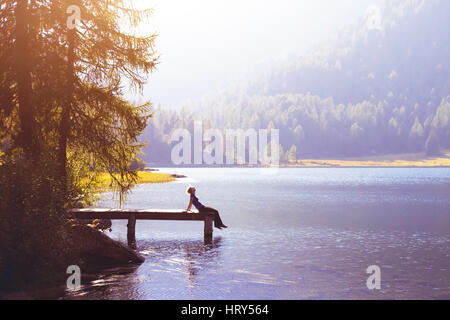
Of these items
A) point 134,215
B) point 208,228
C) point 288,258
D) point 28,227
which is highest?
point 28,227

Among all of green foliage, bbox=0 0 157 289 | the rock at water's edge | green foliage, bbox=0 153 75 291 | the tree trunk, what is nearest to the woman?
green foliage, bbox=0 0 157 289

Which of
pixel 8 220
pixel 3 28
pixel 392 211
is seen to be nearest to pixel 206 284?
pixel 8 220

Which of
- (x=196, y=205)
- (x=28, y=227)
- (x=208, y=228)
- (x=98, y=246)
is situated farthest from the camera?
(x=208, y=228)

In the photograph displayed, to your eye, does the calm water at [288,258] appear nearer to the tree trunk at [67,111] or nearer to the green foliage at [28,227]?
the green foliage at [28,227]

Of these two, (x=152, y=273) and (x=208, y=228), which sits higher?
(x=208, y=228)

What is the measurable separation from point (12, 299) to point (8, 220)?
A: 2226 mm

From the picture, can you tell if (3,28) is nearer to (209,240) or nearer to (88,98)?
(88,98)

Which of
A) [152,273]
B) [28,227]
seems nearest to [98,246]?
[152,273]

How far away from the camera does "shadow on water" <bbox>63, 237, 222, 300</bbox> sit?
15852 mm

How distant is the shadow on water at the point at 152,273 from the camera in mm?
15852

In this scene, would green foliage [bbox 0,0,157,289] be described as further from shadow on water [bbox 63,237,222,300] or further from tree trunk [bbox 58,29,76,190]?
shadow on water [bbox 63,237,222,300]

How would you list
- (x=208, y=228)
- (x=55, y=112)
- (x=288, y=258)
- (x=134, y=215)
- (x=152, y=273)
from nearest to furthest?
(x=152, y=273)
(x=55, y=112)
(x=288, y=258)
(x=134, y=215)
(x=208, y=228)

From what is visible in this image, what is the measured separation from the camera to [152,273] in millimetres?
18500

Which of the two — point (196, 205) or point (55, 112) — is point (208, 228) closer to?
point (196, 205)
